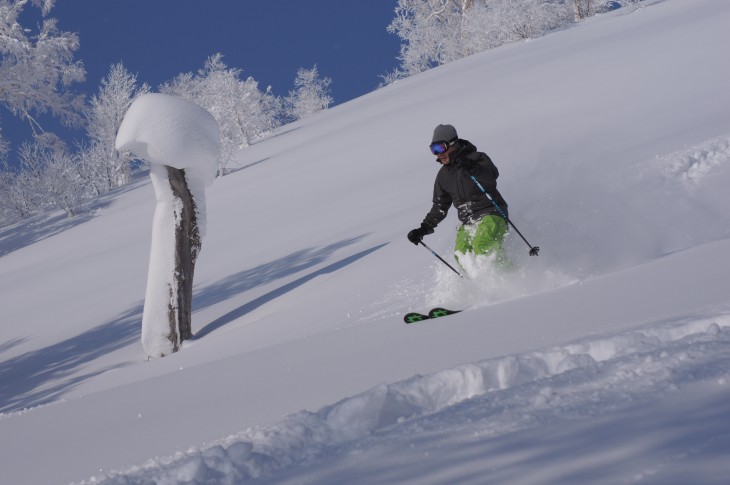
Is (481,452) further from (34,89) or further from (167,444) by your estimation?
(34,89)

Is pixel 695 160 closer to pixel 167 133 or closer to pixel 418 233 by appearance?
pixel 418 233

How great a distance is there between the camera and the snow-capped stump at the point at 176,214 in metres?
8.87

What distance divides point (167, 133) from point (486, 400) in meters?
7.27

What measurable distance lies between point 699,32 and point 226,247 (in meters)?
16.0

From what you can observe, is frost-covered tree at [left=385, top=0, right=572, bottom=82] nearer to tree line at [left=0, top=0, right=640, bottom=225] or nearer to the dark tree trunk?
tree line at [left=0, top=0, right=640, bottom=225]

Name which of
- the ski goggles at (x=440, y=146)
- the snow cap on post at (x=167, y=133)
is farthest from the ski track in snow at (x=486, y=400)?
the snow cap on post at (x=167, y=133)

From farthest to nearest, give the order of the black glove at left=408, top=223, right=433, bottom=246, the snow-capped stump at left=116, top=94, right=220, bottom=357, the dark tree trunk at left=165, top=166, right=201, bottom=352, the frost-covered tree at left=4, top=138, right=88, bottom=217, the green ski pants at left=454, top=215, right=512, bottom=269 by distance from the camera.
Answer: the frost-covered tree at left=4, top=138, right=88, bottom=217
the dark tree trunk at left=165, top=166, right=201, bottom=352
the snow-capped stump at left=116, top=94, right=220, bottom=357
the black glove at left=408, top=223, right=433, bottom=246
the green ski pants at left=454, top=215, right=512, bottom=269

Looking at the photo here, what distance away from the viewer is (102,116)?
Result: 144ft

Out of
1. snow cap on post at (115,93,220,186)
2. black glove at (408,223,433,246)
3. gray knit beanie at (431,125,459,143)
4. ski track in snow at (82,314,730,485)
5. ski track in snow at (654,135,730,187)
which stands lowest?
ski track in snow at (654,135,730,187)

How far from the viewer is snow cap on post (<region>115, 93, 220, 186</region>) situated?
864 cm

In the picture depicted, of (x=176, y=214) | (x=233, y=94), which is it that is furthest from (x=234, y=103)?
(x=176, y=214)

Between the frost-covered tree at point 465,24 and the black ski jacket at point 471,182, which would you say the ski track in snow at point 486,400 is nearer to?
the black ski jacket at point 471,182

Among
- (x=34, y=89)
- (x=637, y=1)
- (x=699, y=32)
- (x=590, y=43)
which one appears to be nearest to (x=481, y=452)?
(x=34, y=89)

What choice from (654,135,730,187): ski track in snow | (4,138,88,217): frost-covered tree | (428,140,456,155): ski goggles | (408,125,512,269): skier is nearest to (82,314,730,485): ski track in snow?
(408,125,512,269): skier
